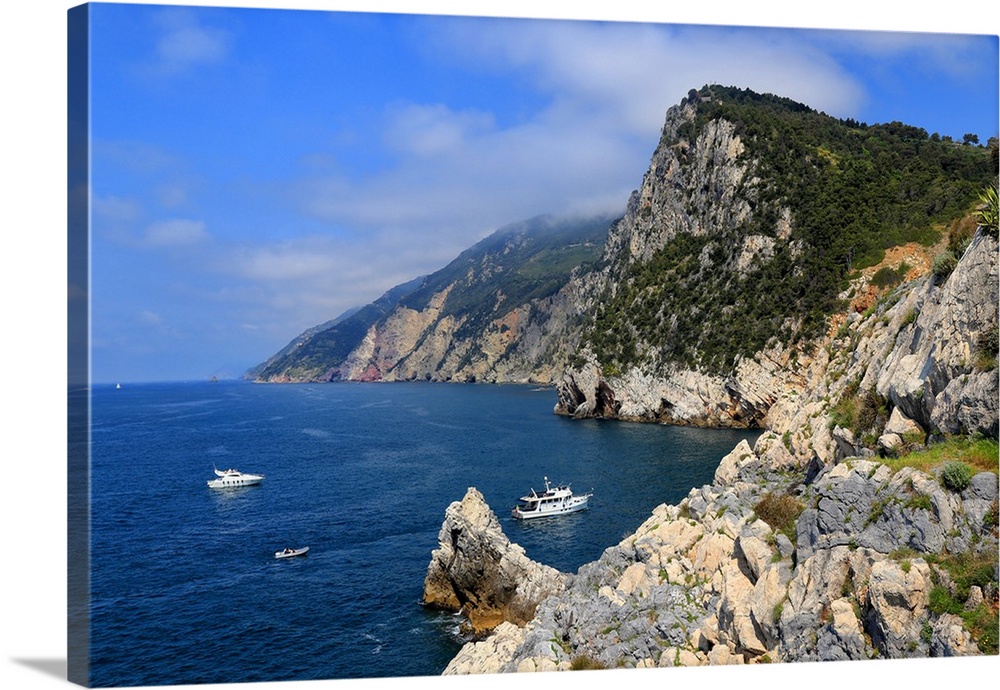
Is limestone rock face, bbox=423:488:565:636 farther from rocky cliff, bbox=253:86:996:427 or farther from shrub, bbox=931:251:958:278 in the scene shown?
rocky cliff, bbox=253:86:996:427

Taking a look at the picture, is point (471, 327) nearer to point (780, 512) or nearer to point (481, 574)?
point (481, 574)

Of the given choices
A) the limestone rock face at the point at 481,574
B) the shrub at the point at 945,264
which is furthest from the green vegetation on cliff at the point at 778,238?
the shrub at the point at 945,264

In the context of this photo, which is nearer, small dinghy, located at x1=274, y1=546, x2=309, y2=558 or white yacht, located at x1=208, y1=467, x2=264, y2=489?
small dinghy, located at x1=274, y1=546, x2=309, y2=558

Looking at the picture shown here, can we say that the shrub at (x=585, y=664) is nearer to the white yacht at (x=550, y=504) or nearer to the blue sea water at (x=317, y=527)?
the blue sea water at (x=317, y=527)

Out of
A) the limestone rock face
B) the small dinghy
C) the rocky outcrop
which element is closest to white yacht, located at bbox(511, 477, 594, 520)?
the small dinghy

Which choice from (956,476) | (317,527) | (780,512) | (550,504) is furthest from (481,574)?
(956,476)

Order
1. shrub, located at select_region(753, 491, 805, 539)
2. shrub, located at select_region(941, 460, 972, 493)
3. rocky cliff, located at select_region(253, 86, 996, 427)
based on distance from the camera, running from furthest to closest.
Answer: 1. rocky cliff, located at select_region(253, 86, 996, 427)
2. shrub, located at select_region(753, 491, 805, 539)
3. shrub, located at select_region(941, 460, 972, 493)
